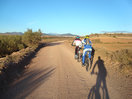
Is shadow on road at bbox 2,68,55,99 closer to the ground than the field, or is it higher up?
closer to the ground

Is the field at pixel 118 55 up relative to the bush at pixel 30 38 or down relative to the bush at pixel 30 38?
down

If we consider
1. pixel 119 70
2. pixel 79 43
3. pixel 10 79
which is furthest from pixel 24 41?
pixel 119 70

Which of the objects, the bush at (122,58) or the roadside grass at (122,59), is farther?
the bush at (122,58)

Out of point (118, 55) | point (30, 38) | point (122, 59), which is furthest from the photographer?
point (30, 38)

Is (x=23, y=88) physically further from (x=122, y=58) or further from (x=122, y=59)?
(x=122, y=58)

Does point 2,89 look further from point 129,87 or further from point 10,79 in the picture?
point 129,87

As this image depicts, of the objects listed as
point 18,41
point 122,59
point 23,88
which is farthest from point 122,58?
point 18,41

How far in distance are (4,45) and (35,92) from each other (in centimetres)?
1542

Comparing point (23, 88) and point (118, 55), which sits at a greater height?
point (118, 55)

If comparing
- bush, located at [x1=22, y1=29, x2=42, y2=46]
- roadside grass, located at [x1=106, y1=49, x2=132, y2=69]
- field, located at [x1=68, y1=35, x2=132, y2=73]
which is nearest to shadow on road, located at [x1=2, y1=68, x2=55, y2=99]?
field, located at [x1=68, y1=35, x2=132, y2=73]

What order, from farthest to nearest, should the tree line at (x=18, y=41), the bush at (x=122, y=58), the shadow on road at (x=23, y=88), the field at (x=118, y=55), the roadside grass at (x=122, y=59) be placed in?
1. the tree line at (x=18, y=41)
2. the bush at (x=122, y=58)
3. the roadside grass at (x=122, y=59)
4. the field at (x=118, y=55)
5. the shadow on road at (x=23, y=88)

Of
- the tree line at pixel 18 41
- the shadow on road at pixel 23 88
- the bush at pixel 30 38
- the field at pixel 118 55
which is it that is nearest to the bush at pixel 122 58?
the field at pixel 118 55

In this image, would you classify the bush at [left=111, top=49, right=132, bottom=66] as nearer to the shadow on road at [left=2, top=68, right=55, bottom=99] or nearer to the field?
the field

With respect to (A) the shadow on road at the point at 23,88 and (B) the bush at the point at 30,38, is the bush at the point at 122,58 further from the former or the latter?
(B) the bush at the point at 30,38
